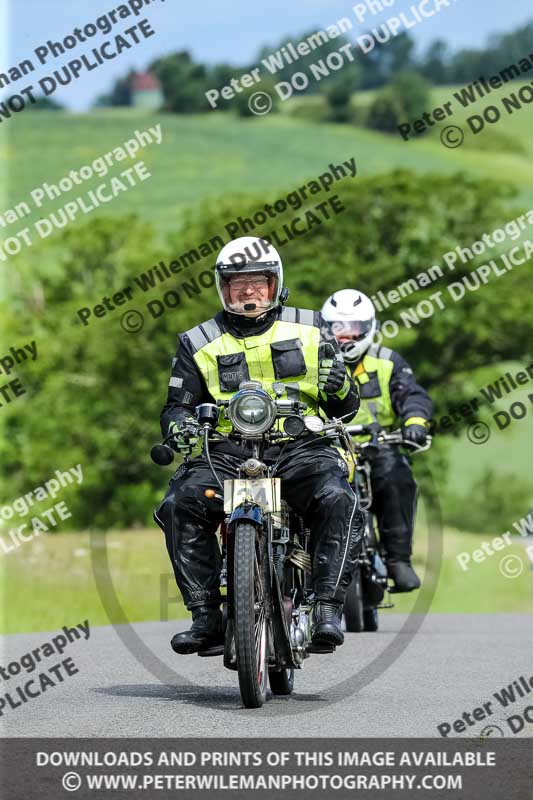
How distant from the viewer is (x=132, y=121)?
3957 inches

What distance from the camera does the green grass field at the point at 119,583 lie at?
16.3 m

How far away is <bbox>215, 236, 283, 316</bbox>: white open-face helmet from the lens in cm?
845

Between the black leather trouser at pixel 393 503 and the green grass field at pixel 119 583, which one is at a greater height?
the green grass field at pixel 119 583

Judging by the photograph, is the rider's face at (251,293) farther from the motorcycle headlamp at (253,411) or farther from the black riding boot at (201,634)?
the black riding boot at (201,634)

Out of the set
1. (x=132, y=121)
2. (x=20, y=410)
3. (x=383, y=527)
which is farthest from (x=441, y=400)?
(x=132, y=121)

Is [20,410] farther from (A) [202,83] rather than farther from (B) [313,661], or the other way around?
(A) [202,83]

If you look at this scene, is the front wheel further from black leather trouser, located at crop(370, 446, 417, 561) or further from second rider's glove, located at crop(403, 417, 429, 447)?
black leather trouser, located at crop(370, 446, 417, 561)

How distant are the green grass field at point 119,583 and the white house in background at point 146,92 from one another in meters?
82.1

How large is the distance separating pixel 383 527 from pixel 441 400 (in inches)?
1205

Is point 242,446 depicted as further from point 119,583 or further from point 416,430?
point 119,583
